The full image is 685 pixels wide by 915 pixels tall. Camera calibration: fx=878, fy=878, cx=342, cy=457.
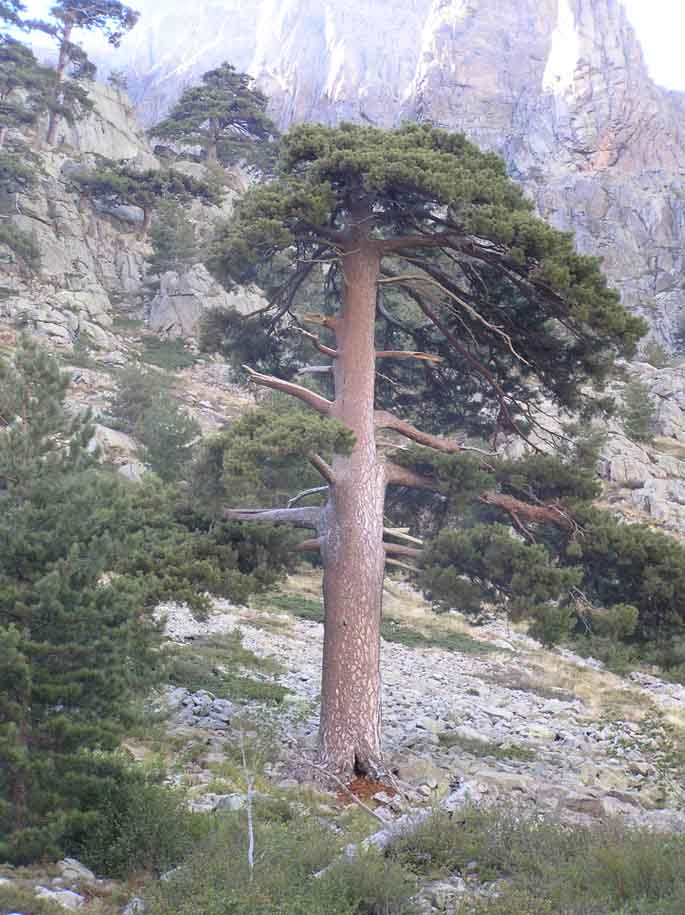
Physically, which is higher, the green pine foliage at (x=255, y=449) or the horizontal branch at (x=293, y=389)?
the horizontal branch at (x=293, y=389)

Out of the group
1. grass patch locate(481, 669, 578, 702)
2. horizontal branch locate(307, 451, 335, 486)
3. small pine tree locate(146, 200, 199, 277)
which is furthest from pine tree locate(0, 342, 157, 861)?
small pine tree locate(146, 200, 199, 277)

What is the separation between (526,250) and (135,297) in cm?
4274

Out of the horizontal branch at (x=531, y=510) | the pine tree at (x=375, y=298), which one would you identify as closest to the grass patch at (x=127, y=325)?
the pine tree at (x=375, y=298)

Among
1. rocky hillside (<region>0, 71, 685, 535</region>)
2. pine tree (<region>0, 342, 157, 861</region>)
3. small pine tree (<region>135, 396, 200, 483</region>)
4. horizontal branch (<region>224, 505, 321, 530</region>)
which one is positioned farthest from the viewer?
rocky hillside (<region>0, 71, 685, 535</region>)

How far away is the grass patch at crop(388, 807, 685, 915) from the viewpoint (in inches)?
229

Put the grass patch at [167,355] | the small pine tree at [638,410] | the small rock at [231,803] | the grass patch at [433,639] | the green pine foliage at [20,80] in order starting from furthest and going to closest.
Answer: the green pine foliage at [20,80] → the small pine tree at [638,410] → the grass patch at [167,355] → the grass patch at [433,639] → the small rock at [231,803]

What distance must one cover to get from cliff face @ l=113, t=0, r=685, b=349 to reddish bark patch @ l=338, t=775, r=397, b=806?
8782cm

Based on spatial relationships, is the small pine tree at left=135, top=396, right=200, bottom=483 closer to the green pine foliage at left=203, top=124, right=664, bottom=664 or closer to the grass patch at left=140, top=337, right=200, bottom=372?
the green pine foliage at left=203, top=124, right=664, bottom=664

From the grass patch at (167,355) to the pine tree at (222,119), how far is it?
62.2 ft

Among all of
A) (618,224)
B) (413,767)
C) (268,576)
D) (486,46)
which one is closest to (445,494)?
(268,576)

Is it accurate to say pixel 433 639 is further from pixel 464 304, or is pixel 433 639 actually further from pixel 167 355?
pixel 167 355

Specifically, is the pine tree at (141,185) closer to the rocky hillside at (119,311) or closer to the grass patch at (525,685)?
the rocky hillside at (119,311)

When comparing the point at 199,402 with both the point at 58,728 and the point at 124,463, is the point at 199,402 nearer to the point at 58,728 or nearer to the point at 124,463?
Result: the point at 124,463

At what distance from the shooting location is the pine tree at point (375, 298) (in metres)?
10.6
